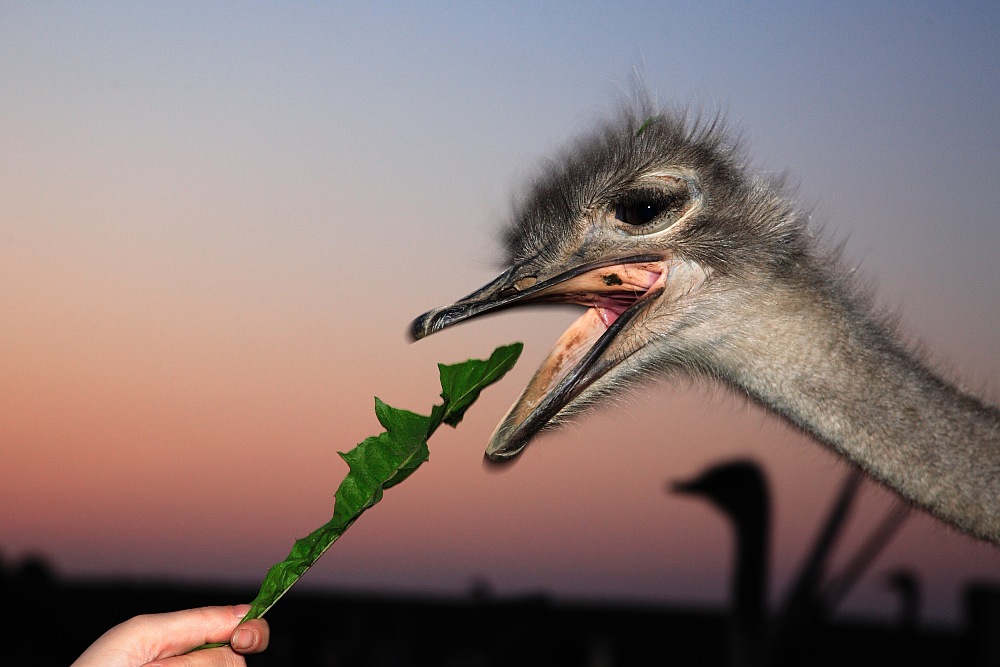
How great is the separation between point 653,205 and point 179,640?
5.16 ft

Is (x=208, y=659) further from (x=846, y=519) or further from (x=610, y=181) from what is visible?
(x=846, y=519)

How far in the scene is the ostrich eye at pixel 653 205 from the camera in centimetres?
255

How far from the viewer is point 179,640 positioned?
63.0 inches

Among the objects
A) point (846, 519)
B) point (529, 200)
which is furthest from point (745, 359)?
point (846, 519)

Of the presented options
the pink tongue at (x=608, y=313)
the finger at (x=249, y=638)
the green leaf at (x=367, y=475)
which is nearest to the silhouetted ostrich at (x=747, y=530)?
the pink tongue at (x=608, y=313)

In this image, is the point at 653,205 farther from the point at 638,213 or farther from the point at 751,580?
the point at 751,580

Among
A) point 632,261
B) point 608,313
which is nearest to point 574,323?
point 608,313

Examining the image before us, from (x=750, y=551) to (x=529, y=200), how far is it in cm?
356

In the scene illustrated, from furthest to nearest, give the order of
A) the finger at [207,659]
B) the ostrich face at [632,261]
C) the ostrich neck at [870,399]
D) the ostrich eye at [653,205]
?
1. the ostrich eye at [653,205]
2. the ostrich face at [632,261]
3. the ostrich neck at [870,399]
4. the finger at [207,659]

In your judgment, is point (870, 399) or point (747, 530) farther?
point (747, 530)

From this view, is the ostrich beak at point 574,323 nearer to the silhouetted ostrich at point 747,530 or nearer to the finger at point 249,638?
the finger at point 249,638

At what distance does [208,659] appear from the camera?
5.24 ft

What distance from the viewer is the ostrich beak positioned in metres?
2.25

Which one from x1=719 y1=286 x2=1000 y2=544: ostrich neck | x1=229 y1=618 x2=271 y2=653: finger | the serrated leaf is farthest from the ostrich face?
x1=229 y1=618 x2=271 y2=653: finger
